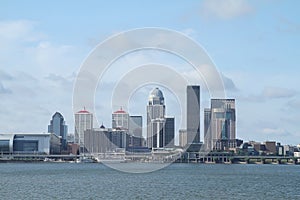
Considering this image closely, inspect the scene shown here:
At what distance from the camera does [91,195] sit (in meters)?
56.8

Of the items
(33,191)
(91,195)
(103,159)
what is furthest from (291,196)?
(103,159)

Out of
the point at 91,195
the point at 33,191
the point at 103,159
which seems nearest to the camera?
the point at 91,195

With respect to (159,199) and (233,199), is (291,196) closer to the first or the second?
(233,199)

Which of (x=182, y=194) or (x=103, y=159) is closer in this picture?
(x=182, y=194)

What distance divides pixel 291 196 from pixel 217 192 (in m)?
7.06

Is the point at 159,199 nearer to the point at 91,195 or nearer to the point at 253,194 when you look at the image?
the point at 91,195

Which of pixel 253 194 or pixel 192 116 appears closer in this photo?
pixel 253 194

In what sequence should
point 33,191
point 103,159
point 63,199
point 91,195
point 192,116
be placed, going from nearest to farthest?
point 63,199 → point 91,195 → point 33,191 → point 192,116 → point 103,159

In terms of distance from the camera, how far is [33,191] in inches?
2406

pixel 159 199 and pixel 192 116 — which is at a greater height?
pixel 192 116

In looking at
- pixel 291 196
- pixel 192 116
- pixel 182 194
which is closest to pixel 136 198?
pixel 182 194

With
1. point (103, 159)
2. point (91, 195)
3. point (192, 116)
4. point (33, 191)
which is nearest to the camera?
point (91, 195)

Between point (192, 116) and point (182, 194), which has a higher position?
point (192, 116)

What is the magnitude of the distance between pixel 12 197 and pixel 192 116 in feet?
374
